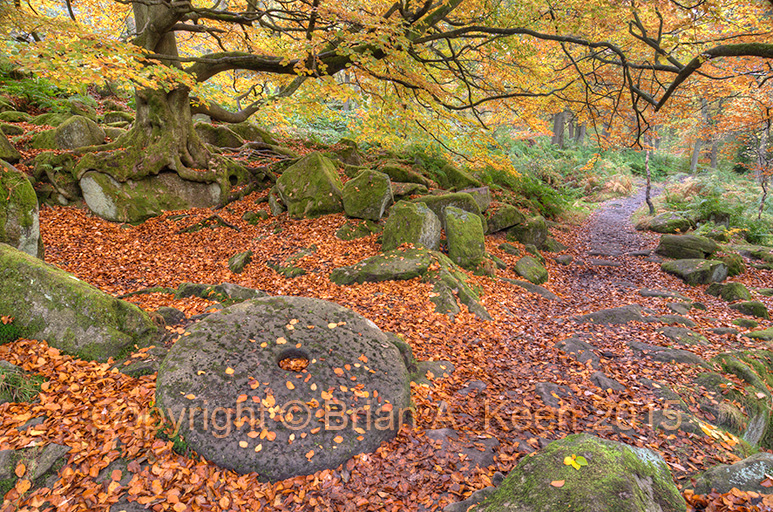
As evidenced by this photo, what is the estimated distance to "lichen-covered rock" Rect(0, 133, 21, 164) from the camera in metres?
9.22

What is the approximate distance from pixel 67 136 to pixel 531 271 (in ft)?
44.0

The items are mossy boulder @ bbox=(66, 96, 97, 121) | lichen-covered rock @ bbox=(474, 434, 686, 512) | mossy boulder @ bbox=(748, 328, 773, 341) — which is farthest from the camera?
mossy boulder @ bbox=(66, 96, 97, 121)

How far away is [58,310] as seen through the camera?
402 centimetres

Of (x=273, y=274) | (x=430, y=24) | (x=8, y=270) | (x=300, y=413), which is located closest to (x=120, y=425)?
(x=300, y=413)

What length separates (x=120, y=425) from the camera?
10.6 feet

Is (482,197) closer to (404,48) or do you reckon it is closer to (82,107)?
(404,48)

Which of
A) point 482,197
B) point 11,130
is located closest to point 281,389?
point 482,197

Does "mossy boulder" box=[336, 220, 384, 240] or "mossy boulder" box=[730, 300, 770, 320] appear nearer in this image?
"mossy boulder" box=[730, 300, 770, 320]

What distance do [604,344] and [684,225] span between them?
1187cm

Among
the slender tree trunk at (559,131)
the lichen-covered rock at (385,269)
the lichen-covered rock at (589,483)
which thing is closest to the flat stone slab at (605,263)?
the lichen-covered rock at (385,269)

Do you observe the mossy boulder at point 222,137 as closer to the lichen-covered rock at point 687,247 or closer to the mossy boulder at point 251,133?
the mossy boulder at point 251,133

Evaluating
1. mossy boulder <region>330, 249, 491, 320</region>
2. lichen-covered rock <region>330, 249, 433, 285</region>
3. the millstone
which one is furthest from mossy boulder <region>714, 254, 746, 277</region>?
the millstone

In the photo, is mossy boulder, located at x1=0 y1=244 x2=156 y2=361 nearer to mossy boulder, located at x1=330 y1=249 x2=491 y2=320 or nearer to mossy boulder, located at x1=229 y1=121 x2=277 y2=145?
mossy boulder, located at x1=330 y1=249 x2=491 y2=320

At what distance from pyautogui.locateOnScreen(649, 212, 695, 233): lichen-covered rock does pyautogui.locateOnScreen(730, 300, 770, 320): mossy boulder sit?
7662 millimetres
